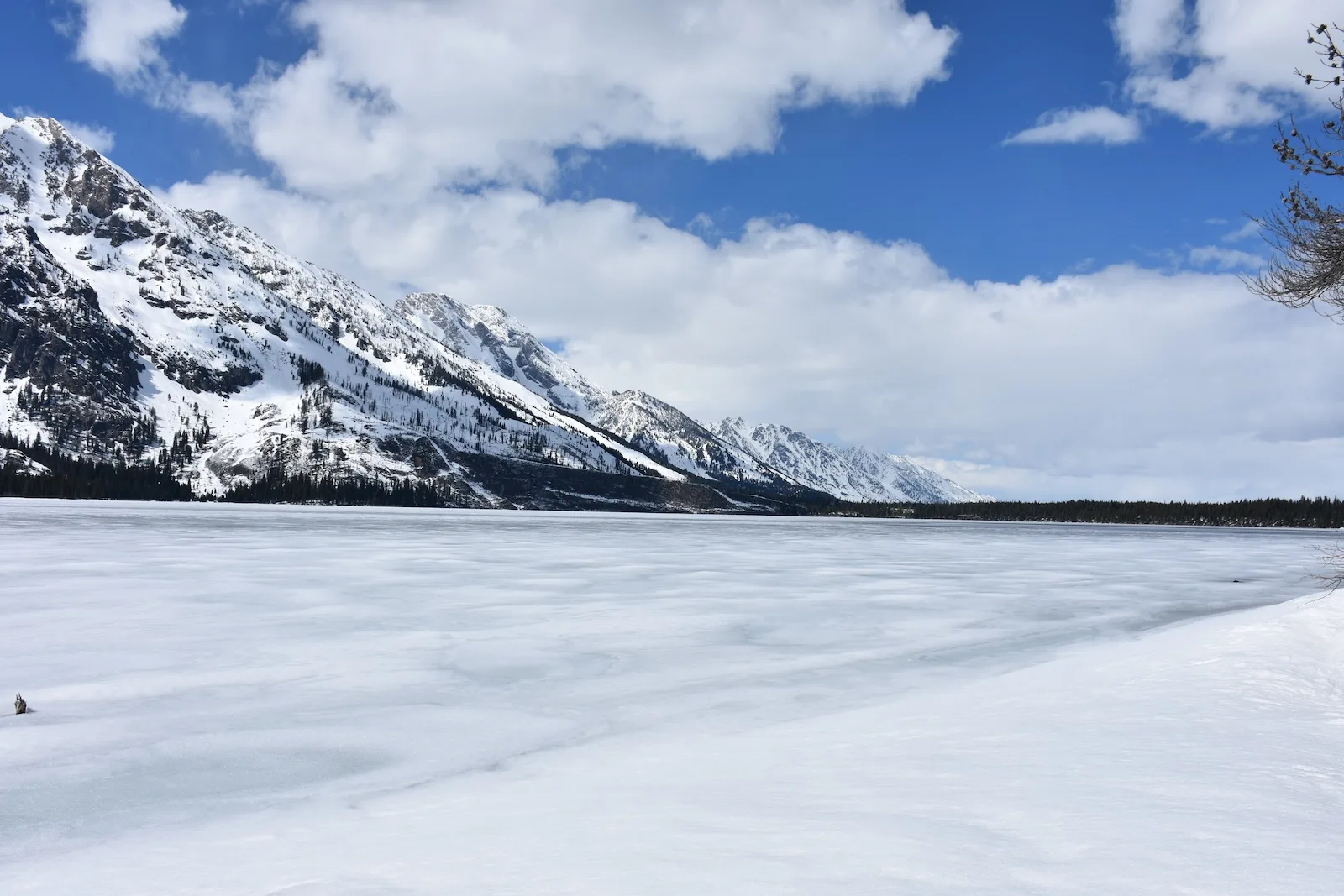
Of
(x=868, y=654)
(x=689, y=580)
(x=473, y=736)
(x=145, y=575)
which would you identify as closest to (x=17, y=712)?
(x=473, y=736)

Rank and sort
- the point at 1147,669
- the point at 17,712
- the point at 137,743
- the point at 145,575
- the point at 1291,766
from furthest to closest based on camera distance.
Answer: the point at 145,575 < the point at 1147,669 < the point at 17,712 < the point at 137,743 < the point at 1291,766

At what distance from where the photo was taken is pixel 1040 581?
33.0 meters

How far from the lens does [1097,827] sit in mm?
5324

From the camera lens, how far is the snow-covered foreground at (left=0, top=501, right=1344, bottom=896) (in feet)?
16.6

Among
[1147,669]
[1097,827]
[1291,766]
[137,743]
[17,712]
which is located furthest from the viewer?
[1147,669]

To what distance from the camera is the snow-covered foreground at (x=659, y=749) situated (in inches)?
199

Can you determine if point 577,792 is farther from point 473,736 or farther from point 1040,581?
point 1040,581

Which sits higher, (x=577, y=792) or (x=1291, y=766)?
(x=1291, y=766)

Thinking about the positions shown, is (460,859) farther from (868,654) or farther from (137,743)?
(868,654)

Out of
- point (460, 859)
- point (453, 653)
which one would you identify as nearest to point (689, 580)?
point (453, 653)

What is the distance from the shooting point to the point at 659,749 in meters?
8.99

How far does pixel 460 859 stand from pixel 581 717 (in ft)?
17.5

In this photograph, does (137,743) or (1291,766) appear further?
(137,743)

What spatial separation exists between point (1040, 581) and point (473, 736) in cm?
2911
